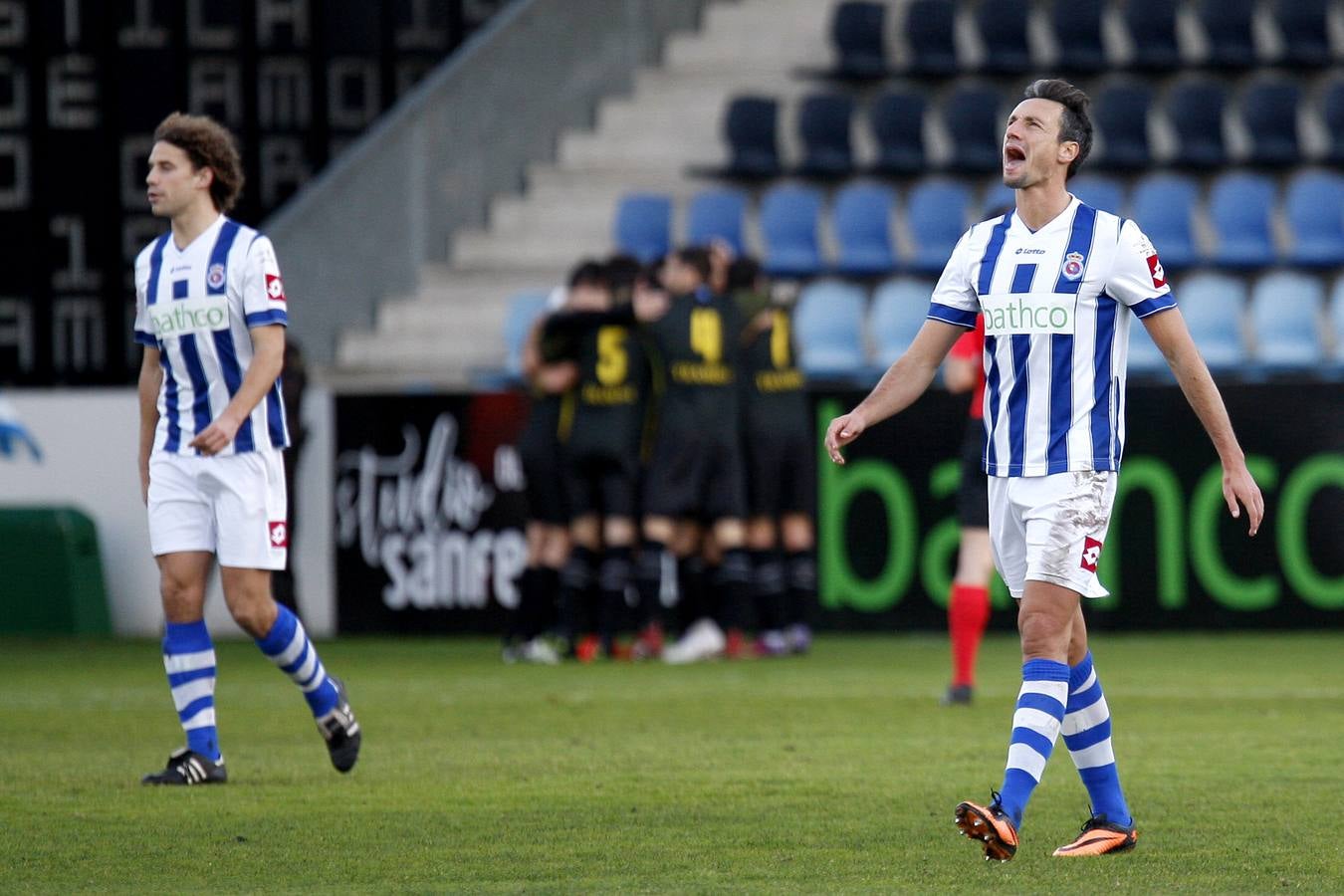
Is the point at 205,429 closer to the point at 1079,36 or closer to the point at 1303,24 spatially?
the point at 1079,36

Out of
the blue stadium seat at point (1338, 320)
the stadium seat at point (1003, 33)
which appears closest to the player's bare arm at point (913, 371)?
the blue stadium seat at point (1338, 320)

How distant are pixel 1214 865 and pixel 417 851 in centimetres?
193

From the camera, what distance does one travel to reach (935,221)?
17.8 meters

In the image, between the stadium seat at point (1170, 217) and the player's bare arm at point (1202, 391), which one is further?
the stadium seat at point (1170, 217)

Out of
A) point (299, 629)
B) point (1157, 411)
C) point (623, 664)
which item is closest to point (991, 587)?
point (1157, 411)

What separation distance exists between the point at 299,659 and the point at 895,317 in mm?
10070

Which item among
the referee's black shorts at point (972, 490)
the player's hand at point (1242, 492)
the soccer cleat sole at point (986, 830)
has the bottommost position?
the soccer cleat sole at point (986, 830)

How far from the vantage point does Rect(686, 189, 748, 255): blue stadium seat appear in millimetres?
17844

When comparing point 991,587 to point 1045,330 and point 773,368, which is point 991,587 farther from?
point 1045,330

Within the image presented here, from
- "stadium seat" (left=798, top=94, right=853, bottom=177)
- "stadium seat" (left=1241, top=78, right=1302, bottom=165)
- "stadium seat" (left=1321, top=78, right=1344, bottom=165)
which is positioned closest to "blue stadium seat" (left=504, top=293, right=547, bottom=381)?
"stadium seat" (left=798, top=94, right=853, bottom=177)

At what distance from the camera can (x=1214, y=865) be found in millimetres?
5352

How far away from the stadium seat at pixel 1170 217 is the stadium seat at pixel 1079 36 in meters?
1.38

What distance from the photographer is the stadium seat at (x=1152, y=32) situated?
18656 mm

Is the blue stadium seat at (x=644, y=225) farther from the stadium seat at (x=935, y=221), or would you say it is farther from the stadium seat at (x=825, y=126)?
the stadium seat at (x=935, y=221)
